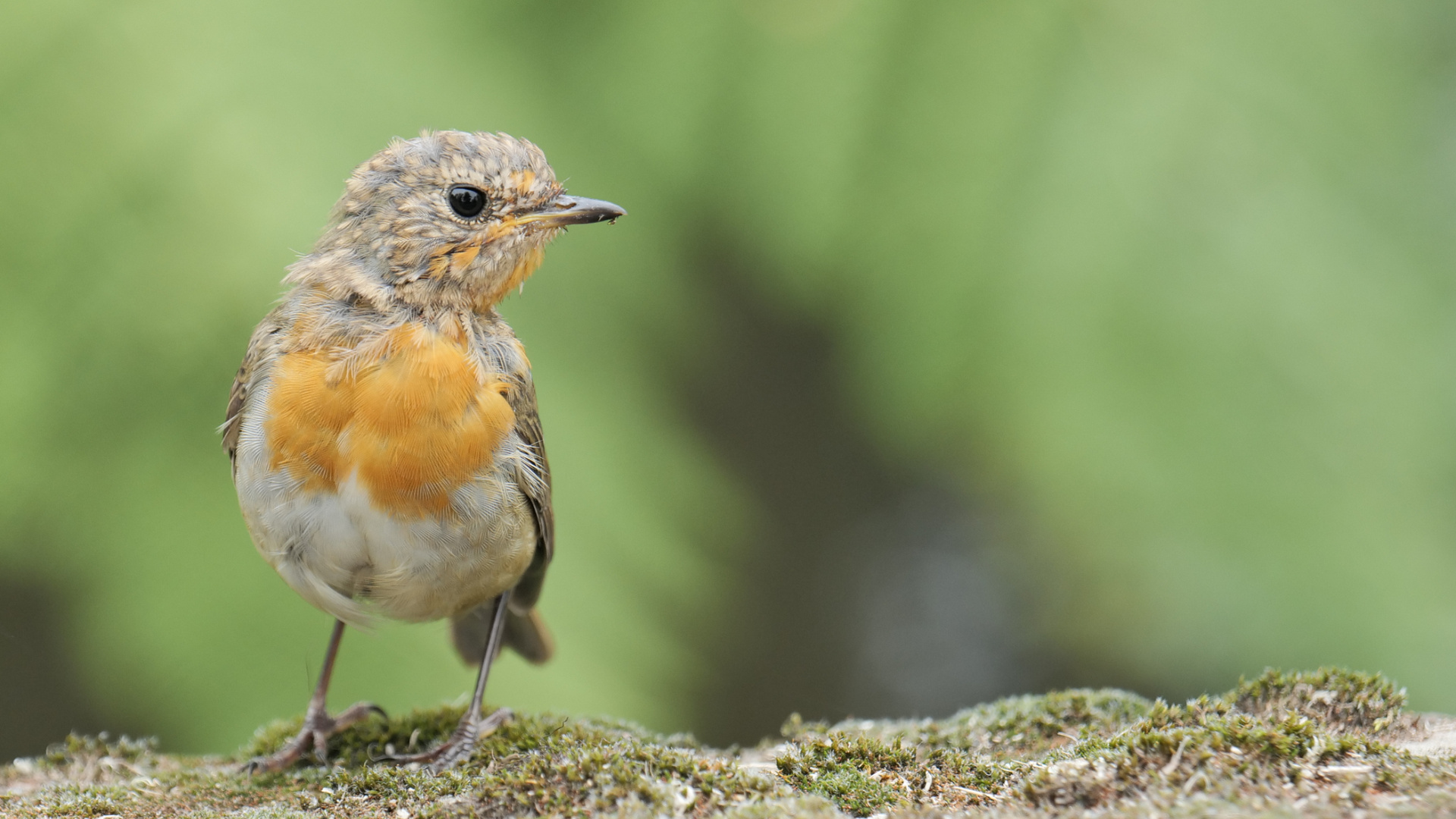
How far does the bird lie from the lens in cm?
263

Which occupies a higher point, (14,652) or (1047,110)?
(1047,110)

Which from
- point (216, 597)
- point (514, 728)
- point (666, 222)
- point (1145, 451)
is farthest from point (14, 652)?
point (1145, 451)

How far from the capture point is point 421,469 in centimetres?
263

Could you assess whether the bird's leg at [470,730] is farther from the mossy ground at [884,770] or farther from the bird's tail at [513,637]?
the bird's tail at [513,637]

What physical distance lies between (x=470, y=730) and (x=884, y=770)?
44.9 inches

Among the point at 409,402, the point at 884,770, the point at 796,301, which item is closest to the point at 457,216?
the point at 409,402

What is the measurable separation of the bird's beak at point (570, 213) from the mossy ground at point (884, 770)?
1.28 metres

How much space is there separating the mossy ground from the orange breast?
0.68 metres

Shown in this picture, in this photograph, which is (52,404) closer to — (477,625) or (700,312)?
(477,625)

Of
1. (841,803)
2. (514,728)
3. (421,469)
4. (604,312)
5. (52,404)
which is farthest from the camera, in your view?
(604,312)

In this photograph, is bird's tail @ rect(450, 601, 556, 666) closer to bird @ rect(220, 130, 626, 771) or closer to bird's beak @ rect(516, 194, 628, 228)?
bird @ rect(220, 130, 626, 771)

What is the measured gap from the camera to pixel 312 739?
3.15m

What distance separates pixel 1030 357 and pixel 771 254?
3.48ft

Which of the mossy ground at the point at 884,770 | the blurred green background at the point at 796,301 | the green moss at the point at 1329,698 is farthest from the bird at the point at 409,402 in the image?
the green moss at the point at 1329,698
